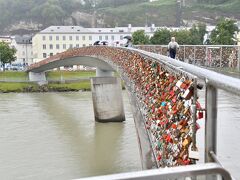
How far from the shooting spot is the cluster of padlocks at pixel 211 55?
12727 millimetres

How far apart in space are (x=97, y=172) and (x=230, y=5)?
132 m

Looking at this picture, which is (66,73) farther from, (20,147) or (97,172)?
(97,172)

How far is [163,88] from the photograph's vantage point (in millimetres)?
5012

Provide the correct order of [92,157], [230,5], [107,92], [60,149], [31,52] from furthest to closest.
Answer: [230,5] → [31,52] → [107,92] → [60,149] → [92,157]

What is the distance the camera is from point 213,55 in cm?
1392

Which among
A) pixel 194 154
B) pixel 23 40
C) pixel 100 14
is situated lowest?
pixel 194 154

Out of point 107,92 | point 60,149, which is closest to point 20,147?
point 60,149

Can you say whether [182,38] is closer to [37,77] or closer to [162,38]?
[162,38]

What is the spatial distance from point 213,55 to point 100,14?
408 feet

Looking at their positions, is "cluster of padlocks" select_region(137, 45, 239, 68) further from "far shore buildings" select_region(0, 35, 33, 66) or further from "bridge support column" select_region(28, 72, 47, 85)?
"far shore buildings" select_region(0, 35, 33, 66)

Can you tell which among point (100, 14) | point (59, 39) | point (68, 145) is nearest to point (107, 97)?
point (68, 145)

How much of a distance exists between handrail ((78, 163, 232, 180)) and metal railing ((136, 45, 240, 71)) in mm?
10734

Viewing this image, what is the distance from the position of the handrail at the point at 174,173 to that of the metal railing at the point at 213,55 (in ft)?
35.2

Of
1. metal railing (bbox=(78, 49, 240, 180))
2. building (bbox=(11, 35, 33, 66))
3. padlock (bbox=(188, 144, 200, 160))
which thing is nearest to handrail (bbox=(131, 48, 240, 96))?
metal railing (bbox=(78, 49, 240, 180))
